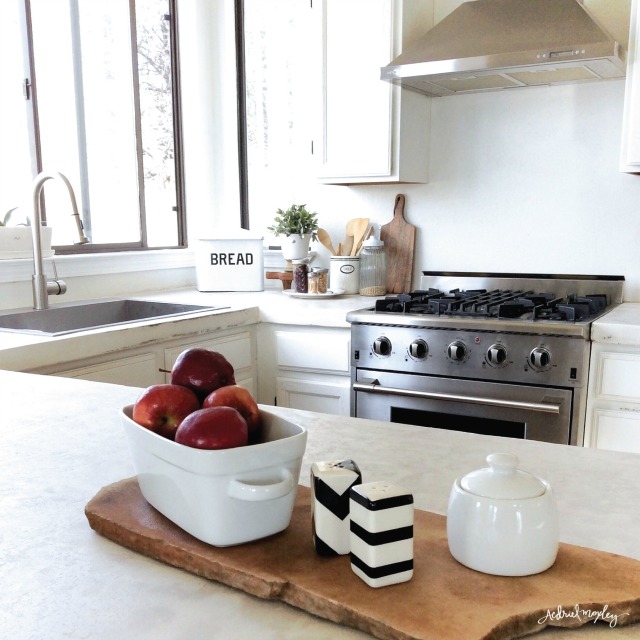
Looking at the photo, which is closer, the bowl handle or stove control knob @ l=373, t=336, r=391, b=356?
the bowl handle

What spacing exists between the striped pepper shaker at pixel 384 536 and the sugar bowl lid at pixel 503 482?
8 cm

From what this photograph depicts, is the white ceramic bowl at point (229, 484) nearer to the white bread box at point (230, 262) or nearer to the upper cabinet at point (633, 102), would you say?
the upper cabinet at point (633, 102)

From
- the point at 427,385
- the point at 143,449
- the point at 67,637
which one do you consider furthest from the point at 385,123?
the point at 67,637

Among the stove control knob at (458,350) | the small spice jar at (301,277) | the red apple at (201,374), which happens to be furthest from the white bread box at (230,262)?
the red apple at (201,374)

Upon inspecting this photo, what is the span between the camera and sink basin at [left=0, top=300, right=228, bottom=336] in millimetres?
2383

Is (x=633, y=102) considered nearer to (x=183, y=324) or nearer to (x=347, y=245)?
(x=347, y=245)

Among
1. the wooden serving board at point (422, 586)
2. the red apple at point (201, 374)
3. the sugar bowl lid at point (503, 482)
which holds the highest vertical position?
the red apple at point (201, 374)

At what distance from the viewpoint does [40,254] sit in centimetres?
237

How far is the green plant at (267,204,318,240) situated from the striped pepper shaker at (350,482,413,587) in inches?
102

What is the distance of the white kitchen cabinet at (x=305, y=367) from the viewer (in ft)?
8.30

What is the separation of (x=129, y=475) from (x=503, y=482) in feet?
1.65

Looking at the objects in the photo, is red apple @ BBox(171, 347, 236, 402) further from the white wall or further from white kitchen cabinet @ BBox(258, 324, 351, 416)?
the white wall

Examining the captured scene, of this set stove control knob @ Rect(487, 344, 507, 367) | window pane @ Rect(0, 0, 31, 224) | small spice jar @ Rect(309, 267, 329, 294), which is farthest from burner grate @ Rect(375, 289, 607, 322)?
window pane @ Rect(0, 0, 31, 224)

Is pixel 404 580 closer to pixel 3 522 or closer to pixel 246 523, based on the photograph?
pixel 246 523
